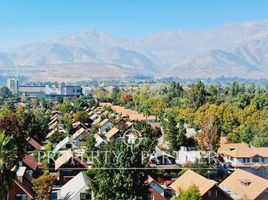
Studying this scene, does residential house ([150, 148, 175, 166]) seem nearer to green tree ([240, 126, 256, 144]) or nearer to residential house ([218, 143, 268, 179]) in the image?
residential house ([218, 143, 268, 179])

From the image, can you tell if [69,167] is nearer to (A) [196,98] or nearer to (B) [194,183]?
(B) [194,183]

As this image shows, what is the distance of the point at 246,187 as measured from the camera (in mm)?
17656

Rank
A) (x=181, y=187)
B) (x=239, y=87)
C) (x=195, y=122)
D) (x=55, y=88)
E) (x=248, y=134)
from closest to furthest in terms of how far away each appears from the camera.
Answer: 1. (x=181, y=187)
2. (x=248, y=134)
3. (x=195, y=122)
4. (x=239, y=87)
5. (x=55, y=88)

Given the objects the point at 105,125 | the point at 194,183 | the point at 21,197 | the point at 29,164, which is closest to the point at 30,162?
the point at 29,164

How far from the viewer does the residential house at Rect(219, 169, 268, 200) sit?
16.8 metres

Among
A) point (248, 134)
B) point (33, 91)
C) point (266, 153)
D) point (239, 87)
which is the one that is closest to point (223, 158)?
point (266, 153)

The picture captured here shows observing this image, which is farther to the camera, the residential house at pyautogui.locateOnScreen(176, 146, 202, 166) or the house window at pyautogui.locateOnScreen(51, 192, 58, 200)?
the residential house at pyautogui.locateOnScreen(176, 146, 202, 166)

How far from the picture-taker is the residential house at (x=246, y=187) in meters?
16.8

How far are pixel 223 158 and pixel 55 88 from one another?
91.5 m

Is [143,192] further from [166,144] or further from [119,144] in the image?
[166,144]

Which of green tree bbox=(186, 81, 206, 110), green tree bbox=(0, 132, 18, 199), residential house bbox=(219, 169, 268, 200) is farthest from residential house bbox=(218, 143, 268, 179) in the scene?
green tree bbox=(186, 81, 206, 110)

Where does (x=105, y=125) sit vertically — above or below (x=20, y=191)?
below

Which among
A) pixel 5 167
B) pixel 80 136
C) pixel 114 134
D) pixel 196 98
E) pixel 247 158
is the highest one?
pixel 5 167

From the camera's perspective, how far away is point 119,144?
14695 mm
